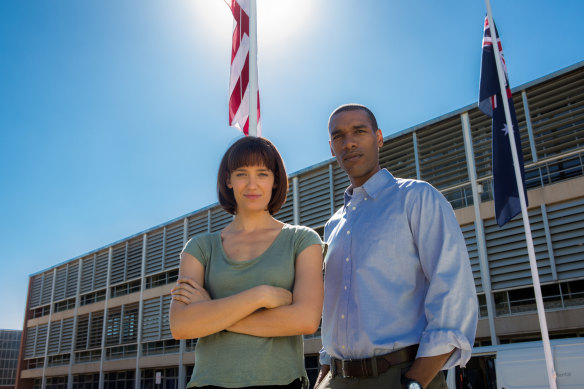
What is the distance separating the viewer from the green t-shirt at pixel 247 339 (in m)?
2.11

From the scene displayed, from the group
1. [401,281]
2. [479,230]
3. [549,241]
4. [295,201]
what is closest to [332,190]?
[295,201]

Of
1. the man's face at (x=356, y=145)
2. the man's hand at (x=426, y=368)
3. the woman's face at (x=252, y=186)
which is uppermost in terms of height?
Result: the man's face at (x=356, y=145)

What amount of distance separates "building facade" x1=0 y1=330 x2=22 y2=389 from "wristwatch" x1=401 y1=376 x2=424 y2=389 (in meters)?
59.5

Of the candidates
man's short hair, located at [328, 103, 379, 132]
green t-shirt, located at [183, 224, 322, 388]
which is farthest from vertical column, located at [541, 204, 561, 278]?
green t-shirt, located at [183, 224, 322, 388]

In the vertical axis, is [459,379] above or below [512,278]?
below

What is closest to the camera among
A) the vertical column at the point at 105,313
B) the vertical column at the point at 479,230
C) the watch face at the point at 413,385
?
the watch face at the point at 413,385

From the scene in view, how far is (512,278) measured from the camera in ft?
52.7

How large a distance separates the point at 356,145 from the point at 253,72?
9.80 feet

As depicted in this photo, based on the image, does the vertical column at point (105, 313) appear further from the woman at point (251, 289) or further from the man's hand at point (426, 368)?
the man's hand at point (426, 368)

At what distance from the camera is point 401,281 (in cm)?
243

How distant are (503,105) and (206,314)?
31.1ft

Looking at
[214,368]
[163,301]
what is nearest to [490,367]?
[214,368]

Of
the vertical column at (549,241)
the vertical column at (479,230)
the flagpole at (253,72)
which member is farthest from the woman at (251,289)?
the vertical column at (479,230)

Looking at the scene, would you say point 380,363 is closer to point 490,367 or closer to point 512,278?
point 490,367
